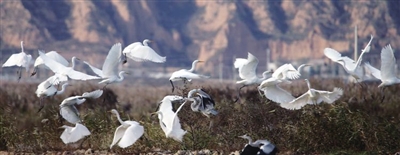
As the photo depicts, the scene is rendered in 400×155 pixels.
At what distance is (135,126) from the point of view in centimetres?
1580

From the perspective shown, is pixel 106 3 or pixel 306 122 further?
pixel 106 3

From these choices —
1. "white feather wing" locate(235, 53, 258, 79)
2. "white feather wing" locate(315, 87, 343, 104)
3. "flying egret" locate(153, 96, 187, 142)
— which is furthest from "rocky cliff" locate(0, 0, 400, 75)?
"flying egret" locate(153, 96, 187, 142)

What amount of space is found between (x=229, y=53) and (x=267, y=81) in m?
66.0

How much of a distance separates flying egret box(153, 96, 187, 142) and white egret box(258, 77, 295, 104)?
1290mm

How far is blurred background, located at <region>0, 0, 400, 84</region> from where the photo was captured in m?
76.7

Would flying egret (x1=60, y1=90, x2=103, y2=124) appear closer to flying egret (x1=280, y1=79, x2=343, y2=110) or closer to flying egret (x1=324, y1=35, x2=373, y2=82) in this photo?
flying egret (x1=280, y1=79, x2=343, y2=110)

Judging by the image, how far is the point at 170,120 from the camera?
16.2 metres

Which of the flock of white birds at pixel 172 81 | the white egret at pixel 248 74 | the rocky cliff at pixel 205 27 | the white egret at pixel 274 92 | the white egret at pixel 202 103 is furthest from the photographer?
the rocky cliff at pixel 205 27

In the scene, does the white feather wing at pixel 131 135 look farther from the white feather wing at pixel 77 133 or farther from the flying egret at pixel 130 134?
the white feather wing at pixel 77 133

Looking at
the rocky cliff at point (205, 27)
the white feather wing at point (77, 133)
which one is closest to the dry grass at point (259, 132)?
the white feather wing at point (77, 133)

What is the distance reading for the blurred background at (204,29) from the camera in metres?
76.7

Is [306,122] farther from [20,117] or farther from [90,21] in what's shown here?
[90,21]

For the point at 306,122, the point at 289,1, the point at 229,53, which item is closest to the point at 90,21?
the point at 229,53

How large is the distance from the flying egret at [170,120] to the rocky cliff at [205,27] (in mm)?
57113
